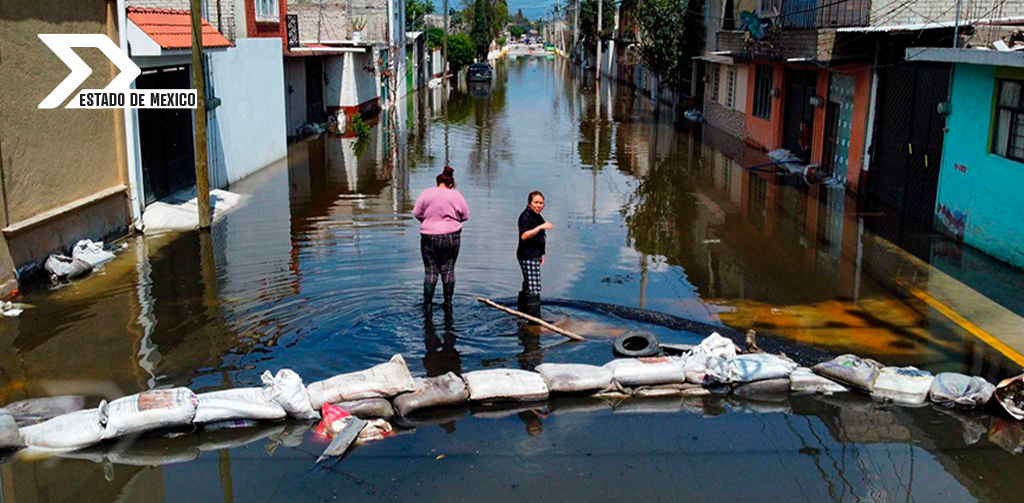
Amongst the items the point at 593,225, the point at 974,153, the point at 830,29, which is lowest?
the point at 593,225

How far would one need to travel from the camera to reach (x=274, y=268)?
1218cm

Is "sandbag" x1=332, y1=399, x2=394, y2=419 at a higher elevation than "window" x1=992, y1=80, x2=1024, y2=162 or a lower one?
lower

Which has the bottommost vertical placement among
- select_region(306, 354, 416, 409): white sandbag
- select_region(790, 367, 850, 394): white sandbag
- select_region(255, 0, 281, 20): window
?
select_region(790, 367, 850, 394): white sandbag

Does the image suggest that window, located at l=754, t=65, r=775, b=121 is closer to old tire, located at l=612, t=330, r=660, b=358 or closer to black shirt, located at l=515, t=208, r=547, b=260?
black shirt, located at l=515, t=208, r=547, b=260

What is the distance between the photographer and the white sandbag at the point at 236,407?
6.86 metres

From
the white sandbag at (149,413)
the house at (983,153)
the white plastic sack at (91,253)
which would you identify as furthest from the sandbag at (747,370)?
the white plastic sack at (91,253)

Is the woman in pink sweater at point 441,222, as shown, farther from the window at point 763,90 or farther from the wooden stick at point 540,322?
the window at point 763,90

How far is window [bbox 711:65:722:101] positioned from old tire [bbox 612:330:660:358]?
26.8 m

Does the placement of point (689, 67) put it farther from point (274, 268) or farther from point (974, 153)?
point (274, 268)

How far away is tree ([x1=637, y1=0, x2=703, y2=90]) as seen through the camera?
3872 cm

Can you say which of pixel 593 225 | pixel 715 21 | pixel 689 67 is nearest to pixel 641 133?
pixel 715 21

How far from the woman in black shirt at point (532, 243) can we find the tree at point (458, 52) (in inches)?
2388

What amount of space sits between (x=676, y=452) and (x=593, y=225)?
9102 mm

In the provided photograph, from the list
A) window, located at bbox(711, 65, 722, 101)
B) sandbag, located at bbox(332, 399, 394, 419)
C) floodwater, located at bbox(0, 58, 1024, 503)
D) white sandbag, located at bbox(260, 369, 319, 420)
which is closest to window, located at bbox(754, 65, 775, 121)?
window, located at bbox(711, 65, 722, 101)
